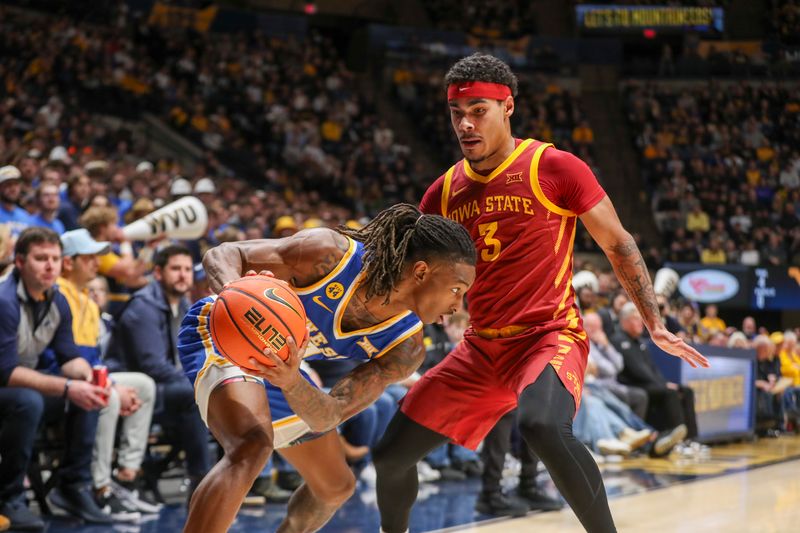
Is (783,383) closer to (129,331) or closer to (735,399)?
(735,399)

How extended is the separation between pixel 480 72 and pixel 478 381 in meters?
1.24

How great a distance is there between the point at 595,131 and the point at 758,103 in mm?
3594

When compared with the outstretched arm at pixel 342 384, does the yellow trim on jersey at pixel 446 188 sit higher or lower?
higher

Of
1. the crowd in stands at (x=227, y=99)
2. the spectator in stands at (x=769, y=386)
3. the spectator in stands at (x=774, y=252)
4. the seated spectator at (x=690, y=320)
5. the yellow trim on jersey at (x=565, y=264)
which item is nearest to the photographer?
the yellow trim on jersey at (x=565, y=264)

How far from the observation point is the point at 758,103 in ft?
72.7

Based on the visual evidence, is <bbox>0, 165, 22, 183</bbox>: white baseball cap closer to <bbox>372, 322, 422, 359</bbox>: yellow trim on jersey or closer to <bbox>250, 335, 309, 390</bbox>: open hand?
<bbox>372, 322, 422, 359</bbox>: yellow trim on jersey

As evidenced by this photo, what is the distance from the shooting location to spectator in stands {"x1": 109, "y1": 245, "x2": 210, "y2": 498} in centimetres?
621

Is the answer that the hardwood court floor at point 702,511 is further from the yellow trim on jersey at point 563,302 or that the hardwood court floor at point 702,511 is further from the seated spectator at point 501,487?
the yellow trim on jersey at point 563,302

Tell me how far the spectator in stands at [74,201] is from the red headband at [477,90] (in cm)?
480

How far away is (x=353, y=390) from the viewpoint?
3.73 meters

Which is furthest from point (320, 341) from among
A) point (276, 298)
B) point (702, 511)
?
point (702, 511)

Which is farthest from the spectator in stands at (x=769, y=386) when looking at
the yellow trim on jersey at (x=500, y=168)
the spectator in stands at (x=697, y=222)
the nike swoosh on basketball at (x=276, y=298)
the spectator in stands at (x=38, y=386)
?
the nike swoosh on basketball at (x=276, y=298)

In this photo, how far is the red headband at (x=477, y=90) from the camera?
4.11 metres

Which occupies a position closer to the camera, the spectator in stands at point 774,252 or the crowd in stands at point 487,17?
the spectator in stands at point 774,252
